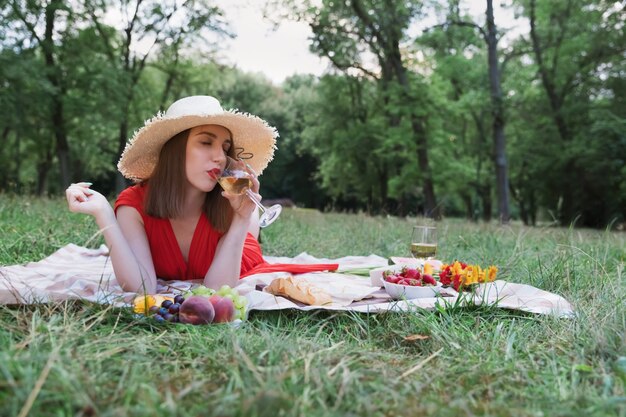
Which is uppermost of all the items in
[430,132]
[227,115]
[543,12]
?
[543,12]

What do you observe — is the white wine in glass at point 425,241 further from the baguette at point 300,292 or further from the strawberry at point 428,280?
the baguette at point 300,292

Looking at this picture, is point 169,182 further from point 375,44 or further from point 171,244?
point 375,44

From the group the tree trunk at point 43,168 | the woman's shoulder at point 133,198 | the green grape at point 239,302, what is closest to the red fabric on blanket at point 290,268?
the woman's shoulder at point 133,198

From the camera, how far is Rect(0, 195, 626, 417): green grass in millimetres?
1390

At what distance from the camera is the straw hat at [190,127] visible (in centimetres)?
316

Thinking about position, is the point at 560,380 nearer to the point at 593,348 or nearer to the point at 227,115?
the point at 593,348

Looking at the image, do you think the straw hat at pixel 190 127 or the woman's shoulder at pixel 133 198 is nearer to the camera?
the straw hat at pixel 190 127

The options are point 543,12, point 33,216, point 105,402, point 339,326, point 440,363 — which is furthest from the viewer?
point 543,12

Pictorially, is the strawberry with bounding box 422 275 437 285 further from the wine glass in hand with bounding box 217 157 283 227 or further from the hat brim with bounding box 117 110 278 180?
the hat brim with bounding box 117 110 278 180

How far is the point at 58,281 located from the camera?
3.14 m

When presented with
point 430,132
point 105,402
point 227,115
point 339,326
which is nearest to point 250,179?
point 227,115

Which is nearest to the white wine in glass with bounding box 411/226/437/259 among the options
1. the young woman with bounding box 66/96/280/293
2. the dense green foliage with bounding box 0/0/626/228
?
the young woman with bounding box 66/96/280/293


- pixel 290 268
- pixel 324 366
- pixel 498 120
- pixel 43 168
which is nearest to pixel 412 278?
pixel 290 268

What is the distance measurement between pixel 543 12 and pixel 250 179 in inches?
765
